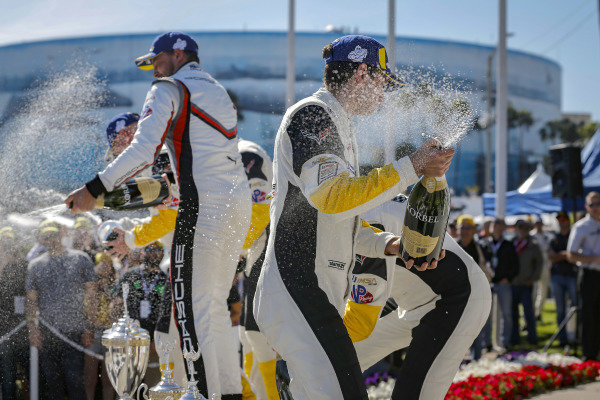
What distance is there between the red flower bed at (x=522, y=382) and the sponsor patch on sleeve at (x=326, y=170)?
12.0 ft

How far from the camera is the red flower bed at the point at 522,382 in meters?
6.26

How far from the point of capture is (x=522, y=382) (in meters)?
6.83

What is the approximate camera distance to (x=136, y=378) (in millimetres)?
3766

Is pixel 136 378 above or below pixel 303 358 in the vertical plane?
below

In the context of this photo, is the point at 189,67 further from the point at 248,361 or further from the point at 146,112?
the point at 248,361

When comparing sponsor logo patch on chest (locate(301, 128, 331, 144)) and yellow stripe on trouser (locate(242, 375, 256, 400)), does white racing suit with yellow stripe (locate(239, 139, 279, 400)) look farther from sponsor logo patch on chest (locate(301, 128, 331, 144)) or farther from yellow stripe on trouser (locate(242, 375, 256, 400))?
sponsor logo patch on chest (locate(301, 128, 331, 144))

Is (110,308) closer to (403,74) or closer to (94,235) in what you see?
(94,235)

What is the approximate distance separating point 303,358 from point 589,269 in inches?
293

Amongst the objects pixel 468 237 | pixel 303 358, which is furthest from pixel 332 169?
pixel 468 237

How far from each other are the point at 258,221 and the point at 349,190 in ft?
6.67

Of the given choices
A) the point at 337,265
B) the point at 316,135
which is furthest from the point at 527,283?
the point at 316,135

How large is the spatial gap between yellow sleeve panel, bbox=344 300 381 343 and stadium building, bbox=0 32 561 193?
0.89m

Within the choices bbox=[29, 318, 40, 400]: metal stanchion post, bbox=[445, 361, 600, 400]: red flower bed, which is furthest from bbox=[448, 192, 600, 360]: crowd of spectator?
bbox=[29, 318, 40, 400]: metal stanchion post

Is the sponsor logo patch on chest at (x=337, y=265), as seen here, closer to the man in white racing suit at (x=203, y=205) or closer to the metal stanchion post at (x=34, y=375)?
the man in white racing suit at (x=203, y=205)
